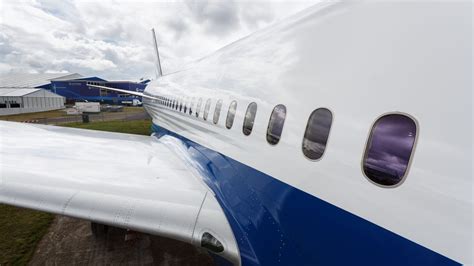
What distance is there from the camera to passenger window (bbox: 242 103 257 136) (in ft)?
10.9

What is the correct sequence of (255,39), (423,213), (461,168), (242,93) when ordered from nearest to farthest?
1. (461,168)
2. (423,213)
3. (242,93)
4. (255,39)

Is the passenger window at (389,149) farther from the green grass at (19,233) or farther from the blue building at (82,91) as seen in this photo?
the blue building at (82,91)

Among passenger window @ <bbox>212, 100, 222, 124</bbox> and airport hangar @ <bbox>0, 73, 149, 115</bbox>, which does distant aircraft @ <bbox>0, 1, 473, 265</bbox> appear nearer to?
passenger window @ <bbox>212, 100, 222, 124</bbox>

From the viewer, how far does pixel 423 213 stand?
5.00 ft

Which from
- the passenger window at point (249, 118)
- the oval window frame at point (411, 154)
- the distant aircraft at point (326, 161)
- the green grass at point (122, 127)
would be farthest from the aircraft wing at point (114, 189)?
the green grass at point (122, 127)

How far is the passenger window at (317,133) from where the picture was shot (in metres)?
2.19

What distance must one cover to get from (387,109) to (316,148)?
2.10 ft

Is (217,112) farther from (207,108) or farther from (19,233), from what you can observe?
(19,233)

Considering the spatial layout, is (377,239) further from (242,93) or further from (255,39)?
(255,39)

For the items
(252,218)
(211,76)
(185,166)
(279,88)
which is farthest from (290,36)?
(185,166)

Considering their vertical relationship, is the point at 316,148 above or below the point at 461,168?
below

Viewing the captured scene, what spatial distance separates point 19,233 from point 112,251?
254 centimetres

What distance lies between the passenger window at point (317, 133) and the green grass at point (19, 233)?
229 inches

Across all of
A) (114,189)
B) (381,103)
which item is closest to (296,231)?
(381,103)
